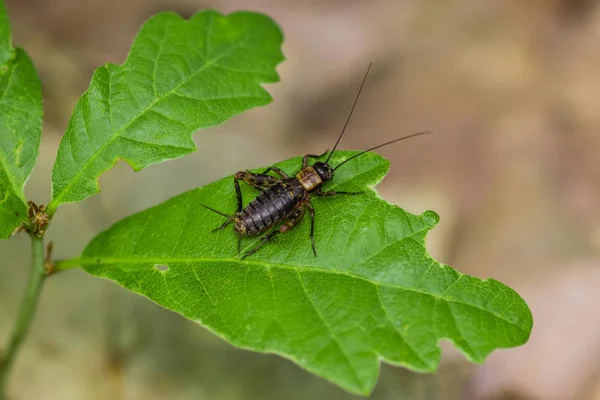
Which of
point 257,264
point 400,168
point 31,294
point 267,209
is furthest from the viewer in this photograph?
point 400,168

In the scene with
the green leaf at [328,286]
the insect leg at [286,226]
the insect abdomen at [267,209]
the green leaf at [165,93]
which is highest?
the green leaf at [165,93]

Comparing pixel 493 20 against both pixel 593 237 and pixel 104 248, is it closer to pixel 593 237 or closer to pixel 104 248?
pixel 593 237

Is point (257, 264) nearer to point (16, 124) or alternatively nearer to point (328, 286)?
point (328, 286)

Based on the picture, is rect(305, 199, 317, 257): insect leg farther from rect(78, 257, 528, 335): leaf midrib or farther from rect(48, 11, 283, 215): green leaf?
rect(48, 11, 283, 215): green leaf

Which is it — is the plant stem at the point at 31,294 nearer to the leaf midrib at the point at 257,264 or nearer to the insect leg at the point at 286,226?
the leaf midrib at the point at 257,264

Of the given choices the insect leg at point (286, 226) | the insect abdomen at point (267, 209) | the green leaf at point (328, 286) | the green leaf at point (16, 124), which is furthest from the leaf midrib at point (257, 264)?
the green leaf at point (16, 124)

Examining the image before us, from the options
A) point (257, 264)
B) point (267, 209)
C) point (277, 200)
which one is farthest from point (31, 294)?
point (277, 200)
